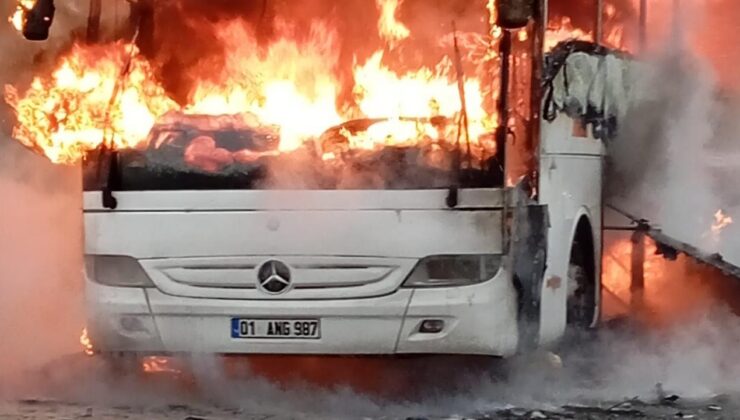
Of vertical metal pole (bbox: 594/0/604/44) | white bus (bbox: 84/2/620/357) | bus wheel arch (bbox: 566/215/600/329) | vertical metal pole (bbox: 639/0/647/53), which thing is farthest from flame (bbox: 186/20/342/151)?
vertical metal pole (bbox: 639/0/647/53)

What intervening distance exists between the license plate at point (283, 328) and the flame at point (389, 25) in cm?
177

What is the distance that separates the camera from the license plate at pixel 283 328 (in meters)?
8.59

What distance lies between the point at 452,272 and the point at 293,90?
148cm

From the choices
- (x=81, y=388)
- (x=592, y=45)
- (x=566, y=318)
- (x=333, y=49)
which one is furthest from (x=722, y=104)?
(x=81, y=388)

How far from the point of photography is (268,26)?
28.9 ft

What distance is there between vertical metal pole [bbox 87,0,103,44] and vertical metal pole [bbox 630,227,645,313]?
5.24 m

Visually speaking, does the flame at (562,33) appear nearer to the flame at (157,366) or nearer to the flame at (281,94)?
the flame at (281,94)

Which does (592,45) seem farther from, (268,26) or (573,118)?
(268,26)

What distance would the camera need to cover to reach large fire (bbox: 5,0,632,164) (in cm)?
849

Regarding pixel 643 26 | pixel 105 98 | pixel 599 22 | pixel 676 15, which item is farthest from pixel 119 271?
pixel 676 15

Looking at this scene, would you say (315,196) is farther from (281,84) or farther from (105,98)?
(105,98)

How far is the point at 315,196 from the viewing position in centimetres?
855

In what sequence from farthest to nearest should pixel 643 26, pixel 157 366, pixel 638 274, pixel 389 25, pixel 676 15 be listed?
pixel 676 15 → pixel 638 274 → pixel 643 26 → pixel 157 366 → pixel 389 25

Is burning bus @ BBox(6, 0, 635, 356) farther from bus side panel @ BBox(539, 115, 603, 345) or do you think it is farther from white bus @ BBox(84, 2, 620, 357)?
bus side panel @ BBox(539, 115, 603, 345)
